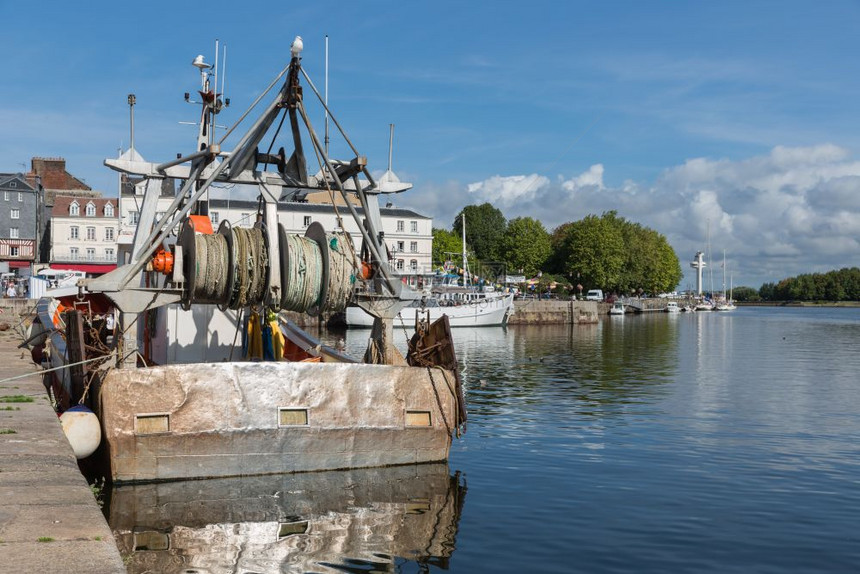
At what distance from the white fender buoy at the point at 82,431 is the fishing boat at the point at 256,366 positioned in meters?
0.02

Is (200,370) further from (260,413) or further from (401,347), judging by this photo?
(401,347)

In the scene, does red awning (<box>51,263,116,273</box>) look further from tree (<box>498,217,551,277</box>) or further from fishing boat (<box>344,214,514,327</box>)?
tree (<box>498,217,551,277</box>)

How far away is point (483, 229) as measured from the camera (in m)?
134

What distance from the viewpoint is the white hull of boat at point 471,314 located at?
2847 inches

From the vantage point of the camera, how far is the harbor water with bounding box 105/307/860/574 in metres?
10.1

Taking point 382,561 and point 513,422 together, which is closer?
point 382,561

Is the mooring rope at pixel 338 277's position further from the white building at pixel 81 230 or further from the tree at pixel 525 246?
the tree at pixel 525 246

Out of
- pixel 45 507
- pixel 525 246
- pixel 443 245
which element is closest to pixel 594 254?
pixel 525 246

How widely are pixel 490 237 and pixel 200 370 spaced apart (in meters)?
124

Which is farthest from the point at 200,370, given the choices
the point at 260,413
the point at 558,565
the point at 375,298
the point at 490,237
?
the point at 490,237

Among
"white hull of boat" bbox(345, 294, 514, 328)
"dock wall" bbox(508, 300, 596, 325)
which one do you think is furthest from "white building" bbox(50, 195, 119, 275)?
"dock wall" bbox(508, 300, 596, 325)

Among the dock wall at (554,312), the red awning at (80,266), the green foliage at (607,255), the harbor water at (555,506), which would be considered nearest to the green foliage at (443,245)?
the green foliage at (607,255)

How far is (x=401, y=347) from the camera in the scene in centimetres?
5153

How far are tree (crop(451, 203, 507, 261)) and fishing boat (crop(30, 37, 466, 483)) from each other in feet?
387
